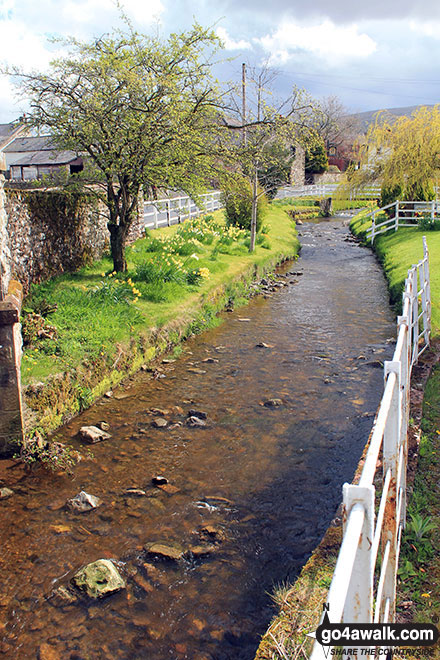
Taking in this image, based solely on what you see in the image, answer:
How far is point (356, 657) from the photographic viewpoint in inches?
71.9

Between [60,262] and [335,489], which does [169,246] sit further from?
[335,489]

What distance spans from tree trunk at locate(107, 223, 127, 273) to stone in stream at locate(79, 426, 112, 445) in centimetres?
669

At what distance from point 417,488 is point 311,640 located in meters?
2.12

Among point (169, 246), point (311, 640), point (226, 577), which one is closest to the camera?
point (311, 640)

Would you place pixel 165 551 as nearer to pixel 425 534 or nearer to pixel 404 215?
pixel 425 534

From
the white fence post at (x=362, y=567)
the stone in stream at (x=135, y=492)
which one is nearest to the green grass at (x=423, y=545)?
the white fence post at (x=362, y=567)

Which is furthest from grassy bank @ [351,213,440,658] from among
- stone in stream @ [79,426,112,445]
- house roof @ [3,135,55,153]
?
house roof @ [3,135,55,153]

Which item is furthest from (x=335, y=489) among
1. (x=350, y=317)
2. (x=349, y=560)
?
(x=350, y=317)

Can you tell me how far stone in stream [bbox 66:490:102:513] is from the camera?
538 centimetres

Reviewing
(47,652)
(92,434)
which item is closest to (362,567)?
(47,652)

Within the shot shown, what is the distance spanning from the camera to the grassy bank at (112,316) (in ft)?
24.0

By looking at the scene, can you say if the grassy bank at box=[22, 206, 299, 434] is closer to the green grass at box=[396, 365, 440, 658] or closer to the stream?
the stream

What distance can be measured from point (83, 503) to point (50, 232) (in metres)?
7.63

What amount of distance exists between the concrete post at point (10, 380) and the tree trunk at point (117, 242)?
674 centimetres
